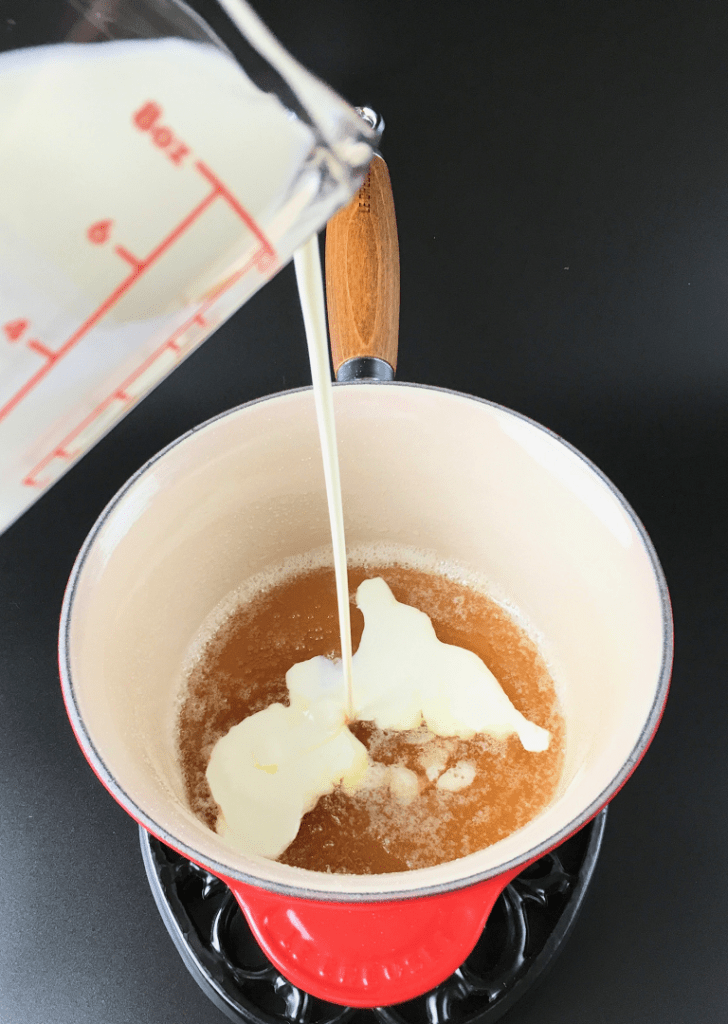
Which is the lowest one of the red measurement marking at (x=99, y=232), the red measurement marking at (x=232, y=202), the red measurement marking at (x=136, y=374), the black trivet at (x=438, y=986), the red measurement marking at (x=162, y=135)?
the black trivet at (x=438, y=986)

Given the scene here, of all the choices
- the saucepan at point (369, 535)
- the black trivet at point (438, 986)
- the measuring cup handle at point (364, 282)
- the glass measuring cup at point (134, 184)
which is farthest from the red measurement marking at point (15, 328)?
the black trivet at point (438, 986)

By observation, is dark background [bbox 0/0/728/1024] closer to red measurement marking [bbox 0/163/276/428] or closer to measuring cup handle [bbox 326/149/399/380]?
measuring cup handle [bbox 326/149/399/380]

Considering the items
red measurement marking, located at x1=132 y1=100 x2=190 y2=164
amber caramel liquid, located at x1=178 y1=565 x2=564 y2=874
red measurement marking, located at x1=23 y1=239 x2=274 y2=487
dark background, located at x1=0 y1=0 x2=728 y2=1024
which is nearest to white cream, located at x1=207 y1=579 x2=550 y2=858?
amber caramel liquid, located at x1=178 y1=565 x2=564 y2=874

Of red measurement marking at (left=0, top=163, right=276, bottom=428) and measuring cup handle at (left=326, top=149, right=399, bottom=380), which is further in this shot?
measuring cup handle at (left=326, top=149, right=399, bottom=380)

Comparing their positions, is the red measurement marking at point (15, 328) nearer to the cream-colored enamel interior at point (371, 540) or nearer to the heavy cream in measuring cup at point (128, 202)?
the heavy cream in measuring cup at point (128, 202)

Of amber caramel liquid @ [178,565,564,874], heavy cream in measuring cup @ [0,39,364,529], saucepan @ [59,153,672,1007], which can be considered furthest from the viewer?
amber caramel liquid @ [178,565,564,874]

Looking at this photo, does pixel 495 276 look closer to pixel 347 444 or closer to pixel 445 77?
pixel 445 77

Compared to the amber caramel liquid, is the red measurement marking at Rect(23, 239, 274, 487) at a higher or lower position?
higher

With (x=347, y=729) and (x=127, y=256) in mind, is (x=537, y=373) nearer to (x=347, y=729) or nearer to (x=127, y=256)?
(x=347, y=729)

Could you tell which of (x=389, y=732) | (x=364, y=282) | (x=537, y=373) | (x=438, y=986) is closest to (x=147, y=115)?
(x=364, y=282)
